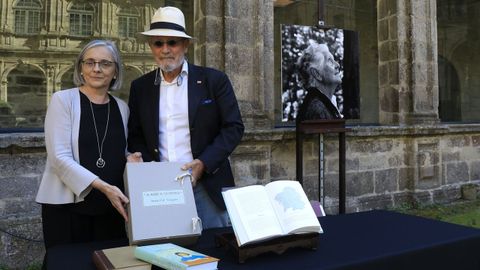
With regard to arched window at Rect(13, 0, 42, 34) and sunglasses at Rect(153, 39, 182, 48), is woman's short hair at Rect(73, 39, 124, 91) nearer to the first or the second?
sunglasses at Rect(153, 39, 182, 48)

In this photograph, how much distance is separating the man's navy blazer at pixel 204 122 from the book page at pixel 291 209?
1.61 ft

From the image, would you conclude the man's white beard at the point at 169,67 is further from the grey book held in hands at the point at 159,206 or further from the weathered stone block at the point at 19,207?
the weathered stone block at the point at 19,207

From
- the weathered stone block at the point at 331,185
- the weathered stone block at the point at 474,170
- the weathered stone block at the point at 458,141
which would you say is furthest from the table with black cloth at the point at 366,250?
the weathered stone block at the point at 474,170

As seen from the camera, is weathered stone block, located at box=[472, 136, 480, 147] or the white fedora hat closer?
the white fedora hat

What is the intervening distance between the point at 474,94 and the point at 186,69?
13890 mm

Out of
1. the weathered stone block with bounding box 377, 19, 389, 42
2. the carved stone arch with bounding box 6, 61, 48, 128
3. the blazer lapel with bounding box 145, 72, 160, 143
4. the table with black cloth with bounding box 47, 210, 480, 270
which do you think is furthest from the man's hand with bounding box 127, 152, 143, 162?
the carved stone arch with bounding box 6, 61, 48, 128

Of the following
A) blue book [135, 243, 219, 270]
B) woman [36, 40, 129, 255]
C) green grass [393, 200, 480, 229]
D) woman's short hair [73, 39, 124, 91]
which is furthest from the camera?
green grass [393, 200, 480, 229]

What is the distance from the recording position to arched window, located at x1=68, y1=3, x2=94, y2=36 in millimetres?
11617

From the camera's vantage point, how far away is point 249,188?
163 centimetres

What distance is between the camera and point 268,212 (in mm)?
1566

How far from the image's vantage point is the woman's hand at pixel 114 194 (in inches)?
69.2

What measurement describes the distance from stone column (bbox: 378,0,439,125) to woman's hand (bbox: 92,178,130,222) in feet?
18.4

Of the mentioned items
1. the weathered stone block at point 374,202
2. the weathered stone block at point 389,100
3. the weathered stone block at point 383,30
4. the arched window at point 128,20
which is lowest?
the weathered stone block at point 374,202

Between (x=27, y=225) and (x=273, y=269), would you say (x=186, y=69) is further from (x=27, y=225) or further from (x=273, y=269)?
(x=27, y=225)
